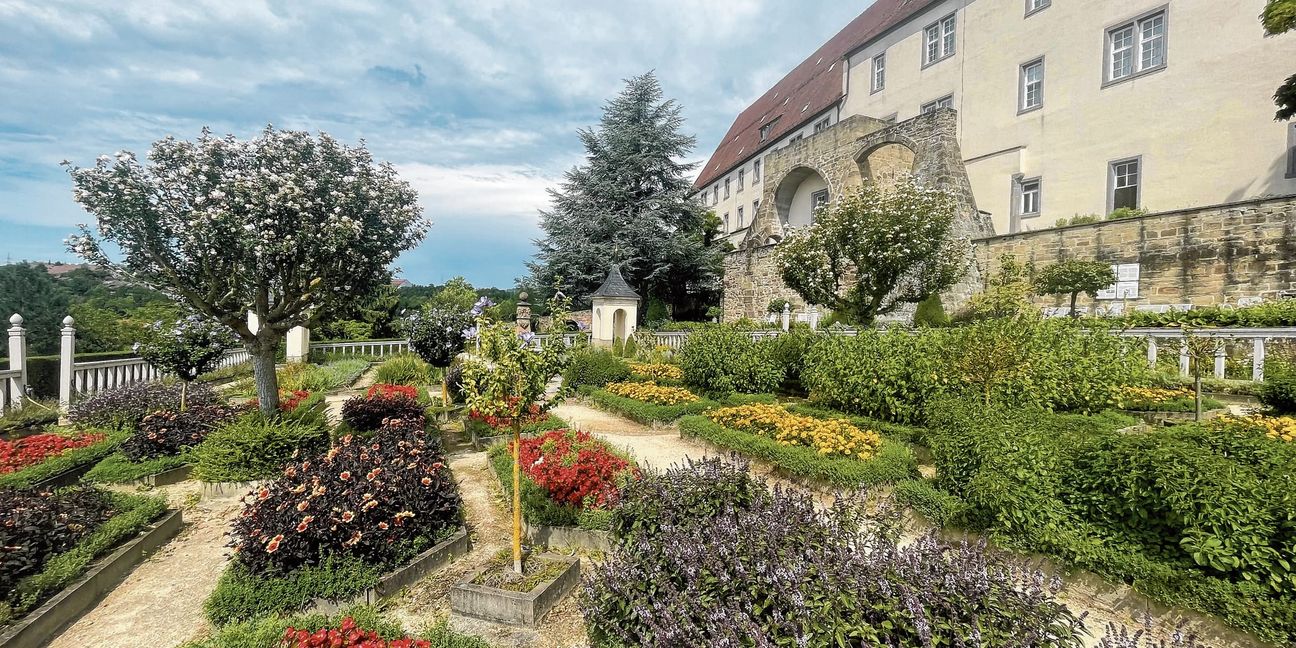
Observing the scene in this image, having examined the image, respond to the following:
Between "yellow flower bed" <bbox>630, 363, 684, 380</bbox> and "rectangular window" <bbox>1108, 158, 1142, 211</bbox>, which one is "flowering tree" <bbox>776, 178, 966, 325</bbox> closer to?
"yellow flower bed" <bbox>630, 363, 684, 380</bbox>

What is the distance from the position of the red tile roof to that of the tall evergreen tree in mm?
7923

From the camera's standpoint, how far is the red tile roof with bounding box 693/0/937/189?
24.8 m

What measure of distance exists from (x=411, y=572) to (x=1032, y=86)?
23177 mm

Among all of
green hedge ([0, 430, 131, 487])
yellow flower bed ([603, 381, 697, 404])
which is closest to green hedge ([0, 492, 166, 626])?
green hedge ([0, 430, 131, 487])

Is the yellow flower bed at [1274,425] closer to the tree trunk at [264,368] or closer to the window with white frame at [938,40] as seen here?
the tree trunk at [264,368]

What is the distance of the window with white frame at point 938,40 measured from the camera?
20.8 metres

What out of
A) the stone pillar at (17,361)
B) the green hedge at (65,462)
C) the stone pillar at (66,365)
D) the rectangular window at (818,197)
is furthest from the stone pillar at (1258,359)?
the stone pillar at (17,361)

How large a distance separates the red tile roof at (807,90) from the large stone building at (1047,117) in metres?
0.25

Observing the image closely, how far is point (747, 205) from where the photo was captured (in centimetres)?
3297

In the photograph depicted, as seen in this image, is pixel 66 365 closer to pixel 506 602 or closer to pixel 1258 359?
pixel 506 602

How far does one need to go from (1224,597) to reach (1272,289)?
12.8m

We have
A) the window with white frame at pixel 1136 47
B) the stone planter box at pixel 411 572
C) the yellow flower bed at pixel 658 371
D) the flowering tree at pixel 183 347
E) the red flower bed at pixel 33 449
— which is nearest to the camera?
the stone planter box at pixel 411 572

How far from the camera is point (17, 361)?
8422 millimetres

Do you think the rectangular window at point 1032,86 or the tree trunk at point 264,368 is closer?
the tree trunk at point 264,368
